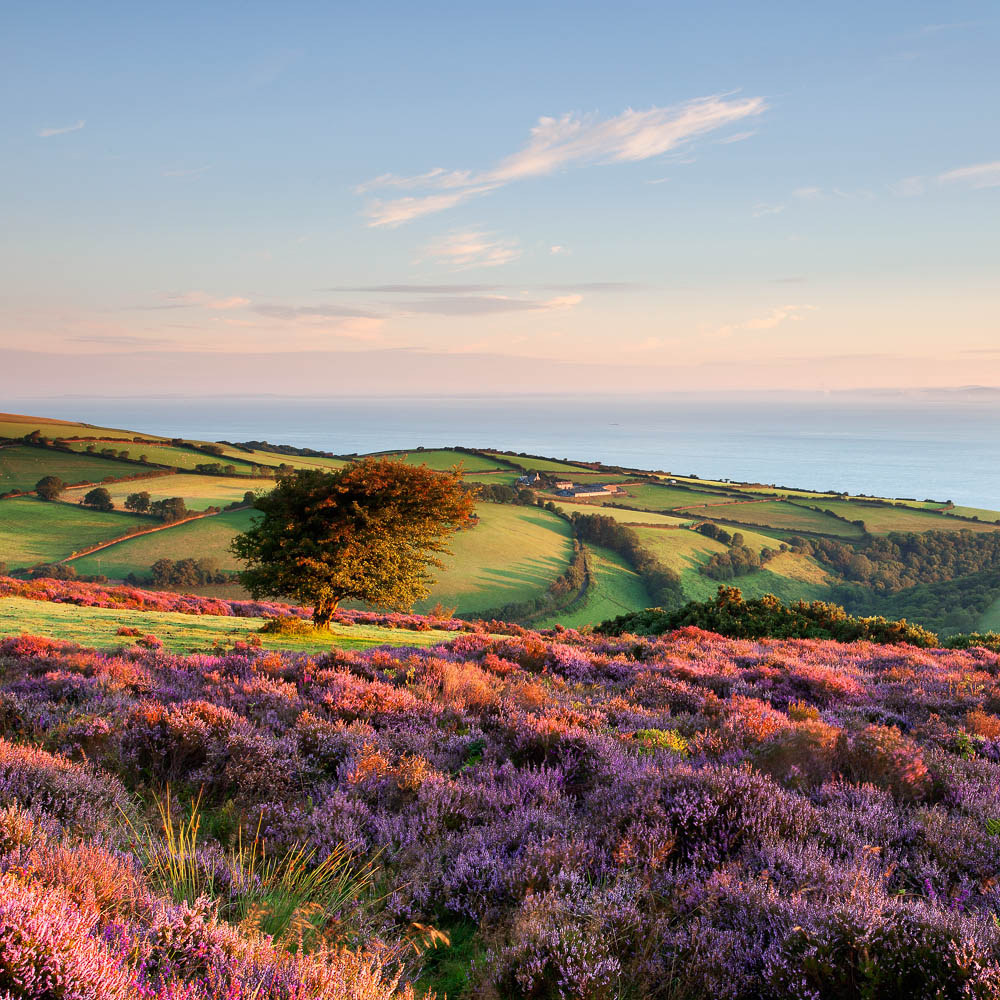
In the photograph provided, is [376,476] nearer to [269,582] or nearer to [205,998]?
[269,582]

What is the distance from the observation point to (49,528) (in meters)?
66.8

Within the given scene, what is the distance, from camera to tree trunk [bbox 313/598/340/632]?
77.7 ft

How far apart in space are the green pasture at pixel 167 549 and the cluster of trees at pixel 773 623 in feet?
154

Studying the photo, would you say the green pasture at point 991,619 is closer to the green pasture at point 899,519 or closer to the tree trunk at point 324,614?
the tree trunk at point 324,614

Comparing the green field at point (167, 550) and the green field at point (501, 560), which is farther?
the green field at point (501, 560)

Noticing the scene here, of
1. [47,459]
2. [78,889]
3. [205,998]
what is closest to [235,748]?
[78,889]

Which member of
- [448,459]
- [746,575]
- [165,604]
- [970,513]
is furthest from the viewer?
[970,513]

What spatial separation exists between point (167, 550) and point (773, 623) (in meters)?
59.9

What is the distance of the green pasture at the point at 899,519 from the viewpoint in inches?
4213

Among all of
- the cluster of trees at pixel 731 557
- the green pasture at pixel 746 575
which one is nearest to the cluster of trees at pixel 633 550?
the green pasture at pixel 746 575

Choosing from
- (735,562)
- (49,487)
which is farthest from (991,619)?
(49,487)

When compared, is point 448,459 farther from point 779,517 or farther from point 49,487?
point 779,517

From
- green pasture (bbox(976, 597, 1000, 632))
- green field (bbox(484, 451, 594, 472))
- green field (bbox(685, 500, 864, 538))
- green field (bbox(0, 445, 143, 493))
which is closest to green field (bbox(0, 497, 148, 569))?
green field (bbox(0, 445, 143, 493))

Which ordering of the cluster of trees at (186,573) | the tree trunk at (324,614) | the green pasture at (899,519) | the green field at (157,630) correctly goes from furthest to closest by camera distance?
the green pasture at (899,519) → the cluster of trees at (186,573) → the tree trunk at (324,614) → the green field at (157,630)
